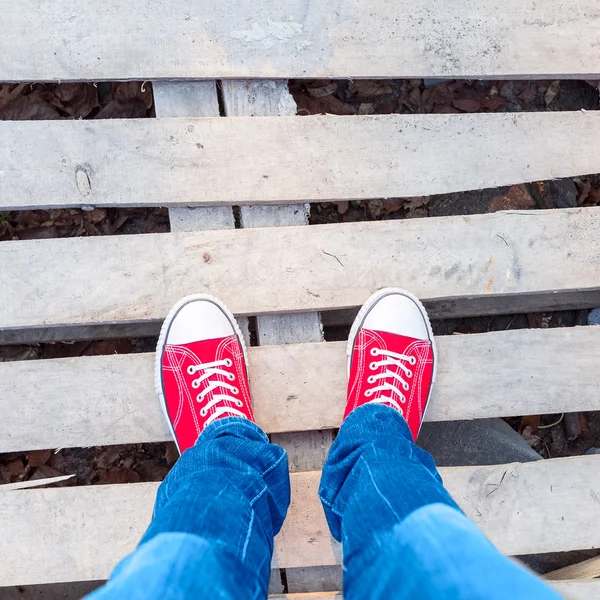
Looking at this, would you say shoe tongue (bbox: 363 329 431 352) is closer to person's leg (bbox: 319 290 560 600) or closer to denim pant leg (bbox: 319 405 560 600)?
person's leg (bbox: 319 290 560 600)

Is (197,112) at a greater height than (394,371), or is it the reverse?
(197,112)

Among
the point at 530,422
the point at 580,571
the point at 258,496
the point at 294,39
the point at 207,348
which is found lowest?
the point at 580,571

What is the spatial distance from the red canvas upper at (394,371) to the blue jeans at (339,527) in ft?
0.26

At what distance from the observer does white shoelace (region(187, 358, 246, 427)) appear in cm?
114

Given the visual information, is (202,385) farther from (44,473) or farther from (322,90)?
(322,90)

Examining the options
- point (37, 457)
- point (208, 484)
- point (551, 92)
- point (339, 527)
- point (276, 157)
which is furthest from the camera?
point (551, 92)

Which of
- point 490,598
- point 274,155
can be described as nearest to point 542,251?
point 274,155

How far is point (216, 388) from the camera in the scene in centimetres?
118

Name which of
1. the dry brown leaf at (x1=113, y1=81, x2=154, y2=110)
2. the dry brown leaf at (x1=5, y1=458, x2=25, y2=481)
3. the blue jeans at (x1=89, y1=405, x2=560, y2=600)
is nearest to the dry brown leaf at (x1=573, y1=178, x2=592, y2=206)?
the blue jeans at (x1=89, y1=405, x2=560, y2=600)

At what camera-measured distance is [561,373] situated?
1165mm

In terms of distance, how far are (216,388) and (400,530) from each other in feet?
1.86

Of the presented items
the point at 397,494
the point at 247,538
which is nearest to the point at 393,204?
the point at 397,494

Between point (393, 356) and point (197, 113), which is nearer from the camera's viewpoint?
point (197, 113)

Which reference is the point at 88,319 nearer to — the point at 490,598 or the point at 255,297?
the point at 255,297
